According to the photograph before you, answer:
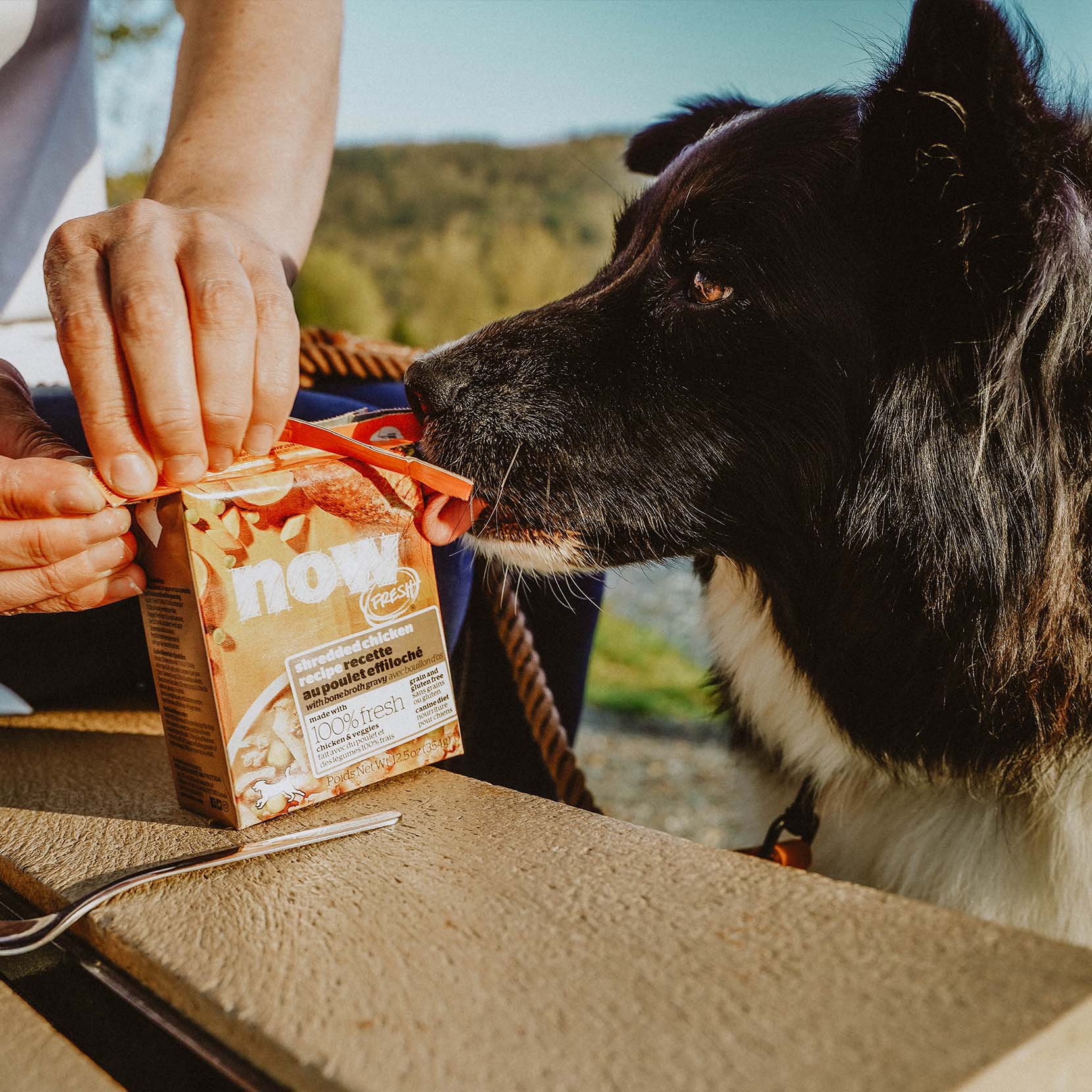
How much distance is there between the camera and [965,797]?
51.2 inches

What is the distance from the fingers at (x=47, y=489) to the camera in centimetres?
88

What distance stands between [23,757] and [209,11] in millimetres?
1288

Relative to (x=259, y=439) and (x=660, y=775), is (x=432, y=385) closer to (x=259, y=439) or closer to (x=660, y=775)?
(x=259, y=439)

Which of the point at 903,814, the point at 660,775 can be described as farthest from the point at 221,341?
the point at 660,775

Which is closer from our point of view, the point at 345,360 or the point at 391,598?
the point at 391,598

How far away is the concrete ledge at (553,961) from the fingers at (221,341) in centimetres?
46

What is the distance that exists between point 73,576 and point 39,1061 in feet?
1.49

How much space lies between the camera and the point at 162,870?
0.90m

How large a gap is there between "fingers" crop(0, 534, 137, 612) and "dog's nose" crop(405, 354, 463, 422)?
1.84 feet

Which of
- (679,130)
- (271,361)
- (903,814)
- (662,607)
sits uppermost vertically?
(679,130)

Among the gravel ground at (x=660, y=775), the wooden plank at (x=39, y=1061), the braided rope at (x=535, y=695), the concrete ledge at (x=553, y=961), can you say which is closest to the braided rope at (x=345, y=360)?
the braided rope at (x=535, y=695)

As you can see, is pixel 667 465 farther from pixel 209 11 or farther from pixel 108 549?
pixel 209 11

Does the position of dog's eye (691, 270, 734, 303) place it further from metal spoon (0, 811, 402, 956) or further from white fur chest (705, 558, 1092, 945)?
metal spoon (0, 811, 402, 956)

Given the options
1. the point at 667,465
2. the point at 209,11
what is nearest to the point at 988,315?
the point at 667,465
